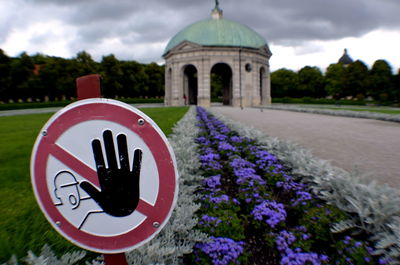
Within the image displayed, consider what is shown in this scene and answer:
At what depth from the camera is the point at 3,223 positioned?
9.49 feet

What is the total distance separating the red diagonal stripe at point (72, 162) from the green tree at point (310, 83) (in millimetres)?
76100

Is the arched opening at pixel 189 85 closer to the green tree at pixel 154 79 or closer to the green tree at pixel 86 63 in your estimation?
the green tree at pixel 154 79

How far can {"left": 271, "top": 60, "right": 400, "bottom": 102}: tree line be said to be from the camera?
45188 millimetres

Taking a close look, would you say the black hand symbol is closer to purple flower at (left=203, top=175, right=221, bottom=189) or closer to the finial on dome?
purple flower at (left=203, top=175, right=221, bottom=189)

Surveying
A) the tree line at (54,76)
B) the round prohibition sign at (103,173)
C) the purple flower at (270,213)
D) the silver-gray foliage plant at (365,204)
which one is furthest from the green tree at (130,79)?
the round prohibition sign at (103,173)

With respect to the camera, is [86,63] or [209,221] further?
[86,63]

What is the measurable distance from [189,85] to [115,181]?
47471 millimetres

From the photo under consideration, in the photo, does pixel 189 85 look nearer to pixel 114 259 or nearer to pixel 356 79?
pixel 356 79

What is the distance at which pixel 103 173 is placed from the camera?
4.57 ft

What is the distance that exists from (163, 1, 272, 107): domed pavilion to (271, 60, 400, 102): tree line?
16.7 m

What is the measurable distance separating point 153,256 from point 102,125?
3.80ft

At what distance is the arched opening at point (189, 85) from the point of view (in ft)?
139

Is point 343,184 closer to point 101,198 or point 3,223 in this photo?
point 101,198

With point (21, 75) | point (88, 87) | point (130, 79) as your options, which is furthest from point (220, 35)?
point (88, 87)
